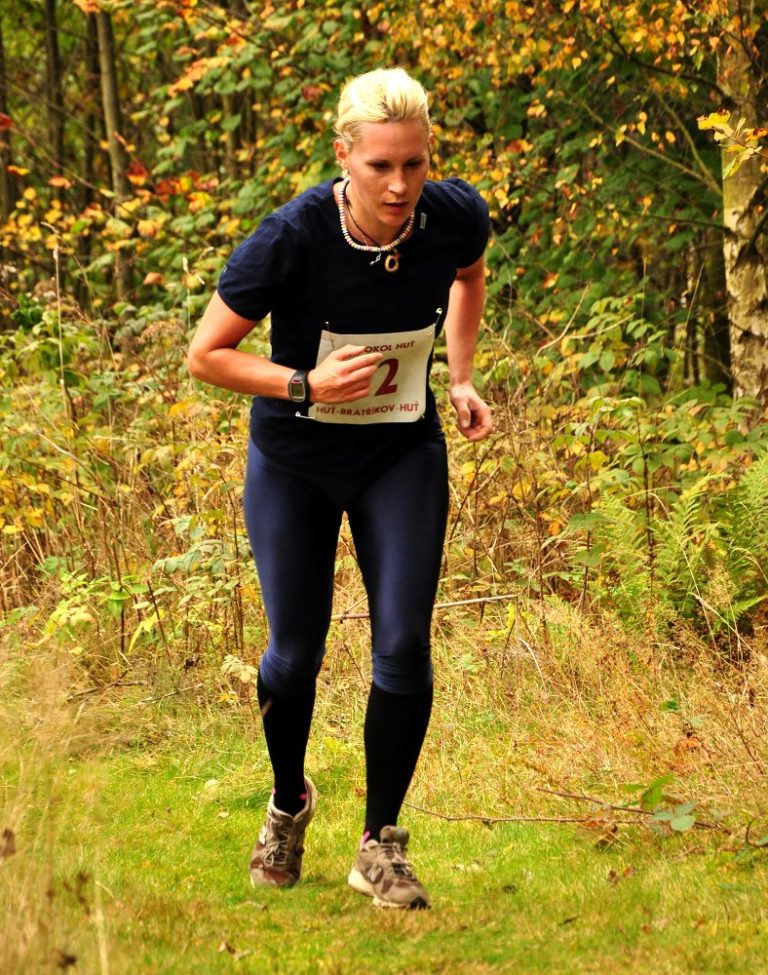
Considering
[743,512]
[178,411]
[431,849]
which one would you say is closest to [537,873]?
[431,849]

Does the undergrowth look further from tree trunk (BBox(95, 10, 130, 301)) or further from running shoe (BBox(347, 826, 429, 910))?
tree trunk (BBox(95, 10, 130, 301))

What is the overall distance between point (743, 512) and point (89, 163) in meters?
13.8

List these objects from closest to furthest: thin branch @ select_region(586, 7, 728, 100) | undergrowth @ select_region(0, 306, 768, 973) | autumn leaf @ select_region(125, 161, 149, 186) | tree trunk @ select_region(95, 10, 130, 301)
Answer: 1. undergrowth @ select_region(0, 306, 768, 973)
2. thin branch @ select_region(586, 7, 728, 100)
3. autumn leaf @ select_region(125, 161, 149, 186)
4. tree trunk @ select_region(95, 10, 130, 301)

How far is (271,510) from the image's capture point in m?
3.71

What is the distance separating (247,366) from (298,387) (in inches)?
7.0

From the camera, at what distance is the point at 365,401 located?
3578 millimetres

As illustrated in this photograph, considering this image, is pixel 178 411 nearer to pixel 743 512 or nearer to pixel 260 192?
pixel 743 512

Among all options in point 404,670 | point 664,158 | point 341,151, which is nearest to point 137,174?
point 664,158

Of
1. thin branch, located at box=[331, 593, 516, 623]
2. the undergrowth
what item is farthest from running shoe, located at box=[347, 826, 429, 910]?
thin branch, located at box=[331, 593, 516, 623]

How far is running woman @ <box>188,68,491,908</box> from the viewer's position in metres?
3.42

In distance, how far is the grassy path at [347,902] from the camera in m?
3.15

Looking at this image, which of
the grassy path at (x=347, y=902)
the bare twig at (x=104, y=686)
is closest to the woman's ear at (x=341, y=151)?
the grassy path at (x=347, y=902)

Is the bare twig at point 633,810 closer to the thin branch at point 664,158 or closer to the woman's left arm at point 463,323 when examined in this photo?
the woman's left arm at point 463,323

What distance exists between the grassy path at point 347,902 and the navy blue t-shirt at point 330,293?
1064mm
